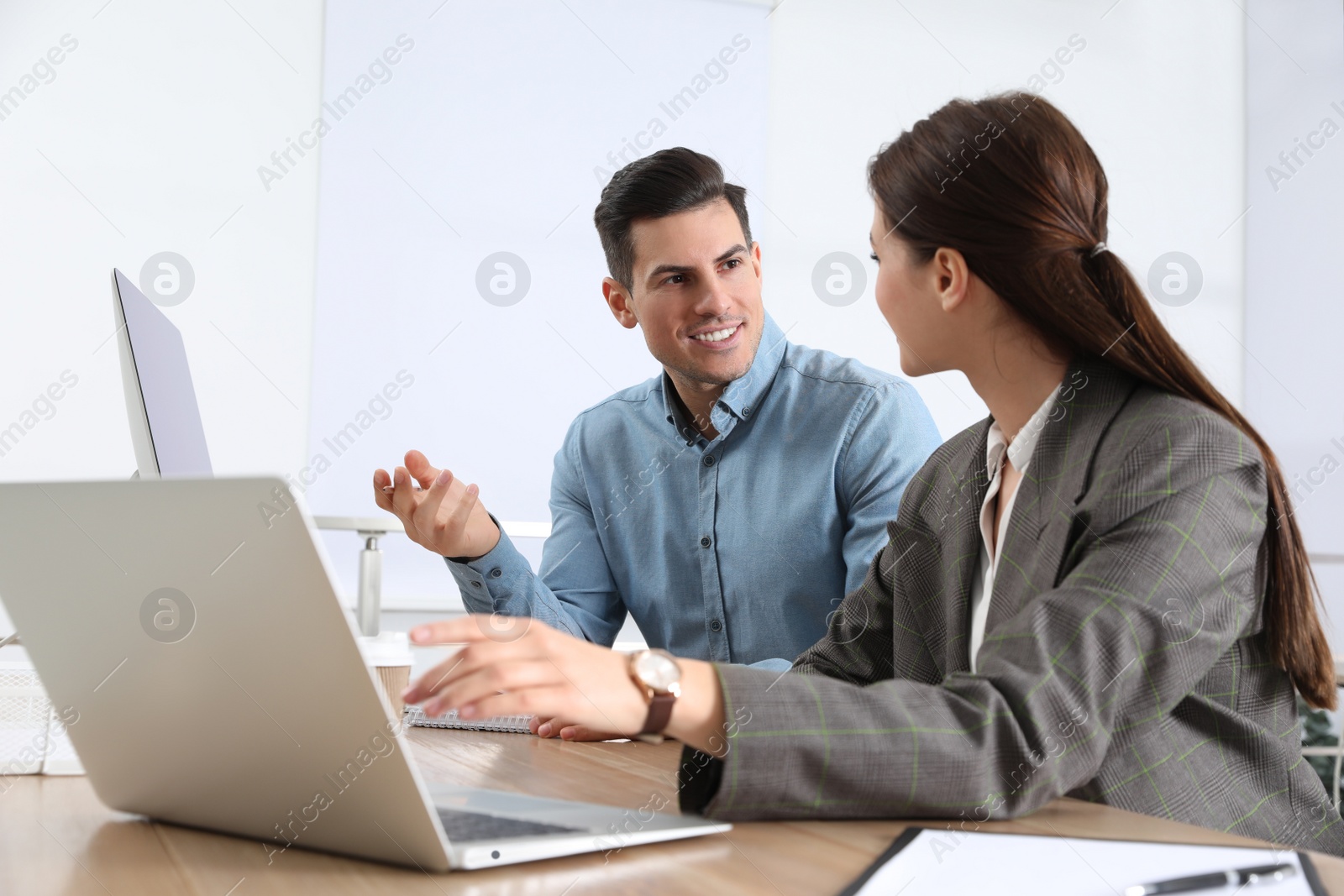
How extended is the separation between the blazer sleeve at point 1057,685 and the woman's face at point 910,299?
0.29 m

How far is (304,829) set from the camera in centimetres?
65

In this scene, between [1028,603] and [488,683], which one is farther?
[1028,603]

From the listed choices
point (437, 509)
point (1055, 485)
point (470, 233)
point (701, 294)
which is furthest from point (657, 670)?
point (470, 233)

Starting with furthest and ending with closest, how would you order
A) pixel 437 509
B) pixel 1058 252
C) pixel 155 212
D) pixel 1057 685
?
1. pixel 155 212
2. pixel 437 509
3. pixel 1058 252
4. pixel 1057 685

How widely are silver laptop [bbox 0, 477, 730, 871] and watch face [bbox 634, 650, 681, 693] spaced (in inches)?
3.5

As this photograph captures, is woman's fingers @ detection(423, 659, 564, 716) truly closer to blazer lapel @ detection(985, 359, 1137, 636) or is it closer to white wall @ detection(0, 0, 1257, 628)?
blazer lapel @ detection(985, 359, 1137, 636)

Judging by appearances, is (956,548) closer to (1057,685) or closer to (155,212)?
(1057,685)

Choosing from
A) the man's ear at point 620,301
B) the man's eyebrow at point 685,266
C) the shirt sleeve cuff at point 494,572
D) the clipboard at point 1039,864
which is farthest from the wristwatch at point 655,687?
the man's ear at point 620,301

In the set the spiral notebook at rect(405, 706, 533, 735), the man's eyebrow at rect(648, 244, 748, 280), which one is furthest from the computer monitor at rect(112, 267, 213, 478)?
the man's eyebrow at rect(648, 244, 748, 280)

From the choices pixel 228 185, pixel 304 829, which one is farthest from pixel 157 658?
pixel 228 185

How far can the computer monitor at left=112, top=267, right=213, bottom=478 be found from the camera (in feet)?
3.23

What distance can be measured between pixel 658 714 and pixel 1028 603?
Answer: 348 millimetres

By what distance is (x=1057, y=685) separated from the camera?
739 millimetres

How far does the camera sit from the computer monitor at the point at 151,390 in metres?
0.98
